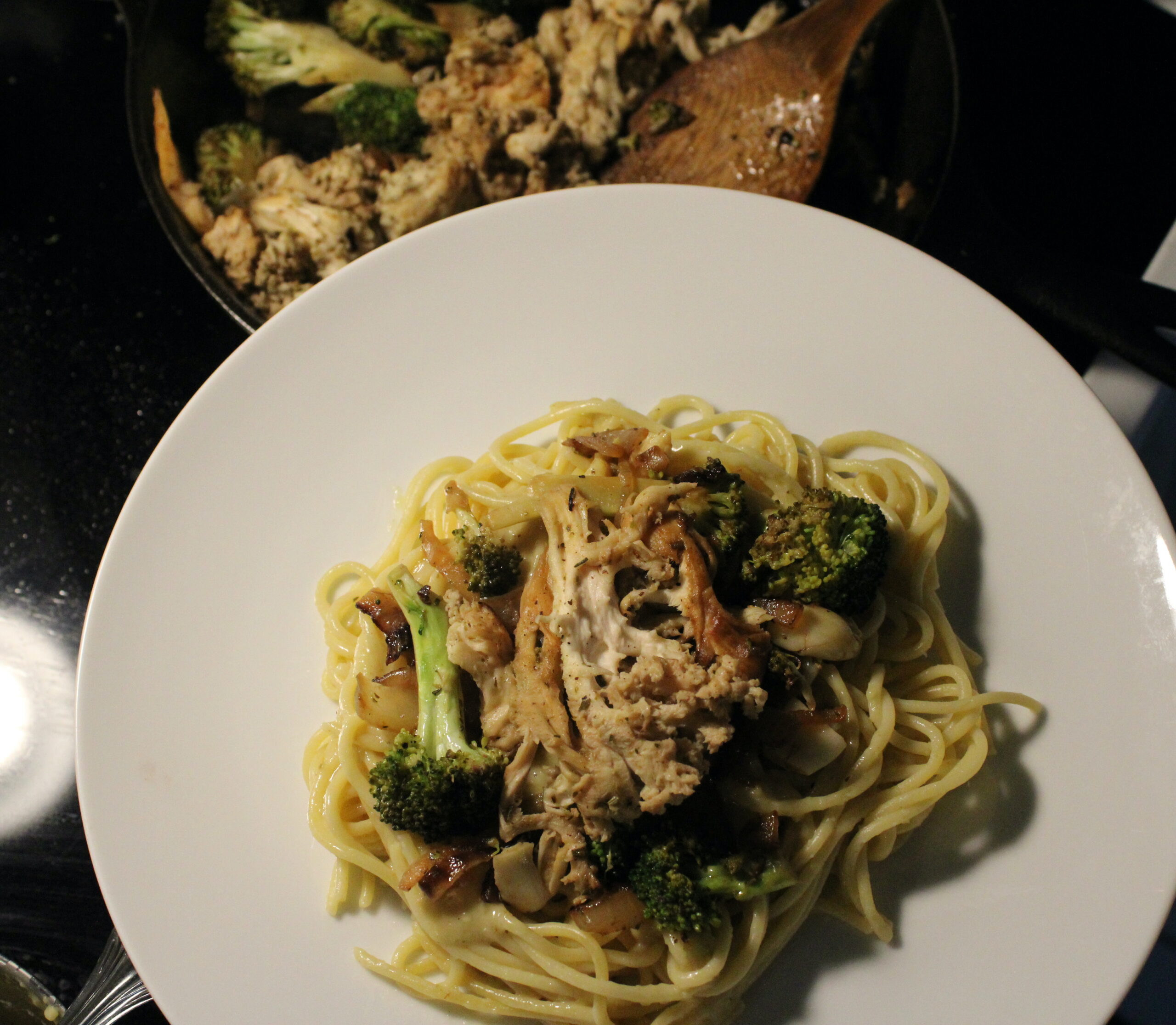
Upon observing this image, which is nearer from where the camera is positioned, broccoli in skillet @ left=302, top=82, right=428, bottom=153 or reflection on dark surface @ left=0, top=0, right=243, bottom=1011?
reflection on dark surface @ left=0, top=0, right=243, bottom=1011

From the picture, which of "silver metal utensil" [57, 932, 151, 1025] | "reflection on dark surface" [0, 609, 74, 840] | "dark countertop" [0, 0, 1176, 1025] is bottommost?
"reflection on dark surface" [0, 609, 74, 840]

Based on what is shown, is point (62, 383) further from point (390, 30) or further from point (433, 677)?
point (433, 677)

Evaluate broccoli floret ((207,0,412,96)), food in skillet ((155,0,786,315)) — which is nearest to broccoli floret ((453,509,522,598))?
food in skillet ((155,0,786,315))

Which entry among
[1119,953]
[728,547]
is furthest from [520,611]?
[1119,953]

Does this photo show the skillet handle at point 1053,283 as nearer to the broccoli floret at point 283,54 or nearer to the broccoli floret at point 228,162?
the broccoli floret at point 283,54

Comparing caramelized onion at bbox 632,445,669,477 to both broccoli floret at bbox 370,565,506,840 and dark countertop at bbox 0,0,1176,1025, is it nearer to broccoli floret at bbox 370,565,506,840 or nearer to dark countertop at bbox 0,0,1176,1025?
broccoli floret at bbox 370,565,506,840

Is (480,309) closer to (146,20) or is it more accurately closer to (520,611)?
(520,611)

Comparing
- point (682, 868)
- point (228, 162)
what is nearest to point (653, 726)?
point (682, 868)
